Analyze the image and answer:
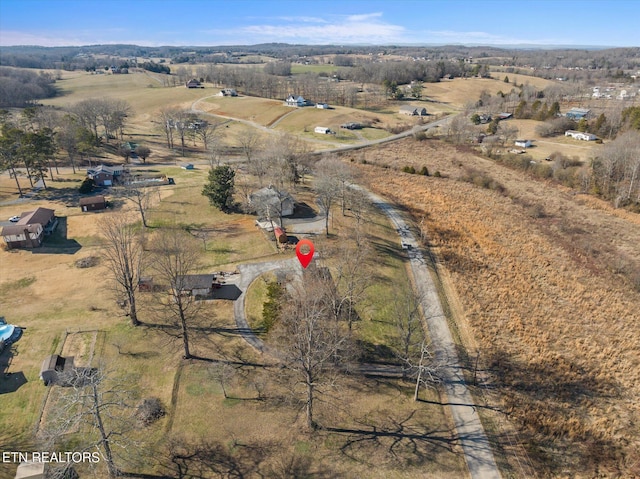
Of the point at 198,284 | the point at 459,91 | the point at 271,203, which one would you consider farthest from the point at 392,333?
the point at 459,91

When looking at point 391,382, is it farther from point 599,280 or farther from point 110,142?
point 110,142

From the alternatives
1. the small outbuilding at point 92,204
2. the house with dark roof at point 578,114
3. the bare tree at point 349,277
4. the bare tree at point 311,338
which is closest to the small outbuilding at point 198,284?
the bare tree at point 311,338

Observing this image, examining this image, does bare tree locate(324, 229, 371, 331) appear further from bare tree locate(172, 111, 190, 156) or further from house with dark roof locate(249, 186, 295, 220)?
bare tree locate(172, 111, 190, 156)

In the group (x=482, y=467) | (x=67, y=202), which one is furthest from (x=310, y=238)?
(x=67, y=202)

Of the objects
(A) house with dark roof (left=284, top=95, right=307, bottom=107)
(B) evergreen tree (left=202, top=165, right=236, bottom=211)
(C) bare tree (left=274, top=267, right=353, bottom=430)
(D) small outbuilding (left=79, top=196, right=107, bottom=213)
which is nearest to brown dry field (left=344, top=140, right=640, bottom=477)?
(C) bare tree (left=274, top=267, right=353, bottom=430)

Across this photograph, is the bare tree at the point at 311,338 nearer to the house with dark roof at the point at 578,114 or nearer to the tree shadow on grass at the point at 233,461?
the tree shadow on grass at the point at 233,461

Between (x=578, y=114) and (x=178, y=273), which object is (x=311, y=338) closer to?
(x=178, y=273)
